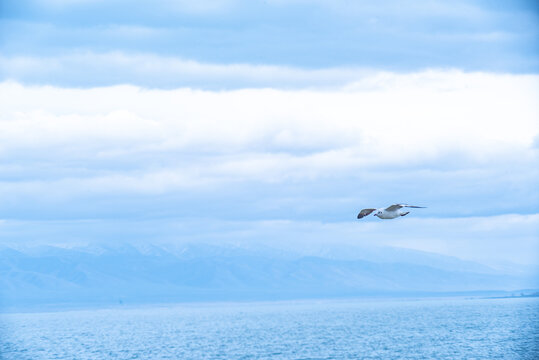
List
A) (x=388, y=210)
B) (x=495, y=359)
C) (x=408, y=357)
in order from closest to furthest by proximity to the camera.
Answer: (x=388, y=210)
(x=495, y=359)
(x=408, y=357)

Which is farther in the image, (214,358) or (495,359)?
(214,358)

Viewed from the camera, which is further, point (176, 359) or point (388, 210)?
point (176, 359)

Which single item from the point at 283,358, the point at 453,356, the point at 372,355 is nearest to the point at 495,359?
the point at 453,356

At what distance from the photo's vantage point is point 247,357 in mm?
195500

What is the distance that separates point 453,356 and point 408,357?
974 cm

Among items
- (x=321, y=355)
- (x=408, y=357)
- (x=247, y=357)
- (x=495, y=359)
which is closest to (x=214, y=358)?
(x=247, y=357)

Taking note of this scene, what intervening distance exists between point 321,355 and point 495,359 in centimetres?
3811

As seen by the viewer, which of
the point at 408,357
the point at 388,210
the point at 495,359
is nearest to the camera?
the point at 388,210

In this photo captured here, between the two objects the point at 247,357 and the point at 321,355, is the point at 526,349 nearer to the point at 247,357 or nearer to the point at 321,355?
the point at 321,355

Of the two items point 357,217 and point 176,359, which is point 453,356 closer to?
point 176,359

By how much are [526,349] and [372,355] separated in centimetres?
3431

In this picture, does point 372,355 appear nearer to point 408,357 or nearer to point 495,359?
point 408,357

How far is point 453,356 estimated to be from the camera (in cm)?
19100

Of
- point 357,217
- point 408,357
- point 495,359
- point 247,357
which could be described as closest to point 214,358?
point 247,357
